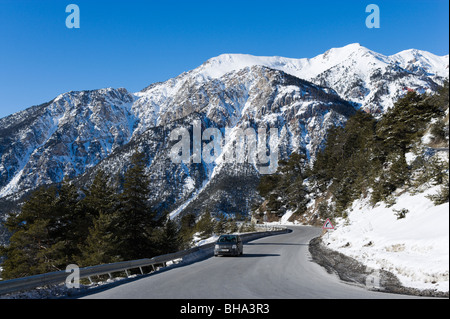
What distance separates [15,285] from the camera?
9.33 m

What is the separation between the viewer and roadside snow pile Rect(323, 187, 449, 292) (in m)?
9.68

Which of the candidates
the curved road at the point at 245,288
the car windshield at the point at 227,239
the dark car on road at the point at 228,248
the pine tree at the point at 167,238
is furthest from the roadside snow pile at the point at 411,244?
the pine tree at the point at 167,238

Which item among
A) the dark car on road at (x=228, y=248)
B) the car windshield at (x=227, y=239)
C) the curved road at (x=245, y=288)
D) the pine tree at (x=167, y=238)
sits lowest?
the pine tree at (x=167, y=238)

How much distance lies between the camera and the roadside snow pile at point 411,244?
9676 millimetres

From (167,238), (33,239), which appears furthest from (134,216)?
(33,239)

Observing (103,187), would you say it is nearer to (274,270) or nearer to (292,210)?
(274,270)

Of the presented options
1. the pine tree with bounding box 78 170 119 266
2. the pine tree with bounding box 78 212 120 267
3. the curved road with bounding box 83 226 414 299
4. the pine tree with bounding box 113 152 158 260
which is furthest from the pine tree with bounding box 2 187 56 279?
the curved road with bounding box 83 226 414 299

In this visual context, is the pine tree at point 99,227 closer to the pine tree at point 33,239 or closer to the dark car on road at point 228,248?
the pine tree at point 33,239

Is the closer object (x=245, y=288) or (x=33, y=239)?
(x=245, y=288)

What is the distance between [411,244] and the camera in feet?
38.9

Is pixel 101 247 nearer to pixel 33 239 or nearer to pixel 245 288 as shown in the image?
pixel 33 239

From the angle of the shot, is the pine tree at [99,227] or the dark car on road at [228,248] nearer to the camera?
the dark car on road at [228,248]
